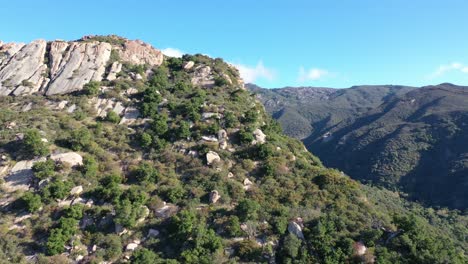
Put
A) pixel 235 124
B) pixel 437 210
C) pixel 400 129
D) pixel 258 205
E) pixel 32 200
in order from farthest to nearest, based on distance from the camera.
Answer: pixel 400 129 < pixel 437 210 < pixel 235 124 < pixel 258 205 < pixel 32 200

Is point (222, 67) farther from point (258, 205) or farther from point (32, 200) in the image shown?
point (32, 200)

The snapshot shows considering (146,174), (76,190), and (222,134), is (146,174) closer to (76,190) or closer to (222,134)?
(76,190)

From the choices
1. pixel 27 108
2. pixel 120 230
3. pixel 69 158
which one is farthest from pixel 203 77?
pixel 120 230

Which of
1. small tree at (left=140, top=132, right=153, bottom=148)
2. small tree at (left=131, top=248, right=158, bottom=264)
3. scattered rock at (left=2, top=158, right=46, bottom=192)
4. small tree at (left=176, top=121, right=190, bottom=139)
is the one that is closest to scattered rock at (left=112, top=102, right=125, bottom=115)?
small tree at (left=140, top=132, right=153, bottom=148)

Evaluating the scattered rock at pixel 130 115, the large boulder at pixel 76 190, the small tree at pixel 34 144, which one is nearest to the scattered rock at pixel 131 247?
the large boulder at pixel 76 190

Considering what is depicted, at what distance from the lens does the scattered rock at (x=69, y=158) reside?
42469mm

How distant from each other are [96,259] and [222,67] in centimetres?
5344

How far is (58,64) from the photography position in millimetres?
64875

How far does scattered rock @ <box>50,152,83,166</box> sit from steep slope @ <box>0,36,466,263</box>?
26cm

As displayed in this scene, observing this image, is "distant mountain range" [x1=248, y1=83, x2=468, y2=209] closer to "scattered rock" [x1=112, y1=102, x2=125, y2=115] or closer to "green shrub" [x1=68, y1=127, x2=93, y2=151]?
"scattered rock" [x1=112, y1=102, x2=125, y2=115]

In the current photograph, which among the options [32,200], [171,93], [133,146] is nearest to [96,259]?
[32,200]

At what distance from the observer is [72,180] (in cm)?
4009

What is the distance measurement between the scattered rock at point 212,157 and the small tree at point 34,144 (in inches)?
815

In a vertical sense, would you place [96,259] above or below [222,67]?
below
